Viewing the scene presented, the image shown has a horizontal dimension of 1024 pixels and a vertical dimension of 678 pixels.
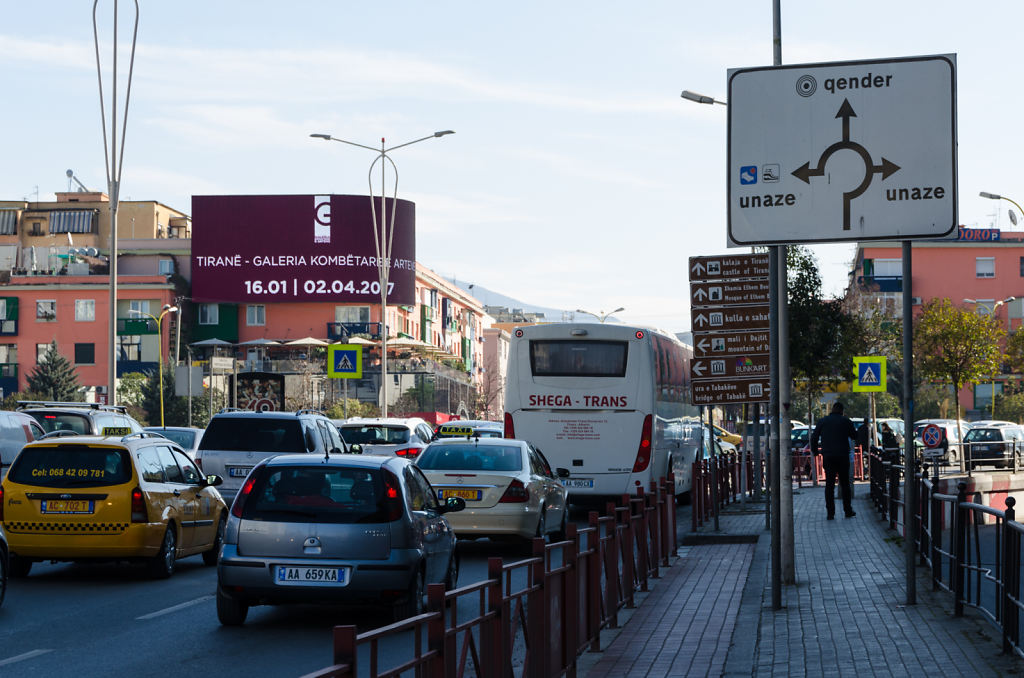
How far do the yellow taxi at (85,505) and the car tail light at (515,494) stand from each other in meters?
4.21

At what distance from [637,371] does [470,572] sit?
32.7 feet

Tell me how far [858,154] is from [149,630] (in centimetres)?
690

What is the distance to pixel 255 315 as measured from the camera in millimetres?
99188

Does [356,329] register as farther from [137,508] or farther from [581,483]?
[137,508]

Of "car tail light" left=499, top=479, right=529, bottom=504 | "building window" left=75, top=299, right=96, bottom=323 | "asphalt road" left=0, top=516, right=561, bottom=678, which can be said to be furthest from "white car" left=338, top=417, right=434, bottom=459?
"building window" left=75, top=299, right=96, bottom=323

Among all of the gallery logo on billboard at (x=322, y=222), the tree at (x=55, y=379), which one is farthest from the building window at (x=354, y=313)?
the tree at (x=55, y=379)

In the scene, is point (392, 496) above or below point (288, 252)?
below

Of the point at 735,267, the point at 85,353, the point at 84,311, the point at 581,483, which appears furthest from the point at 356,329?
the point at 735,267

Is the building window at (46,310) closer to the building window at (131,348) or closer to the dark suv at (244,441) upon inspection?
the building window at (131,348)

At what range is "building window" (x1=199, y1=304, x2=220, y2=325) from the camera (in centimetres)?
9894

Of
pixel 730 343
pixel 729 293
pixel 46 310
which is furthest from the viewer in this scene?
pixel 46 310

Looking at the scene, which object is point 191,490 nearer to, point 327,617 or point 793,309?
point 327,617

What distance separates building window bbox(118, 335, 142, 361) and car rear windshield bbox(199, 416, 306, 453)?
78.6 metres

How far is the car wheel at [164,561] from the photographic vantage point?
16000 millimetres
